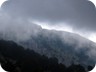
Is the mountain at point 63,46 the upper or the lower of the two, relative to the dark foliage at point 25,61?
upper

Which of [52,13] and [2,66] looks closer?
[2,66]

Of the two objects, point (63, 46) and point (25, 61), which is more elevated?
point (63, 46)

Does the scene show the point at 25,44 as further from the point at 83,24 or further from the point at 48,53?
the point at 83,24

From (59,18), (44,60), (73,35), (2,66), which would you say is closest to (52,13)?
(59,18)

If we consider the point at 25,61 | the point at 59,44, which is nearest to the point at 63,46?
the point at 59,44

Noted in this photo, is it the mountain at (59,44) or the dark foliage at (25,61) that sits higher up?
the mountain at (59,44)

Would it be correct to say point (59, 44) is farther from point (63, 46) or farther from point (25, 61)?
point (25, 61)

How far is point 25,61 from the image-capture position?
2.02 metres

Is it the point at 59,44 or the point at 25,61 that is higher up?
the point at 59,44

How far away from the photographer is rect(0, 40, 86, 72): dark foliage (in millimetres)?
1990

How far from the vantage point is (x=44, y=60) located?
2.03 m

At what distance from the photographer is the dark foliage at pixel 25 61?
1990 mm

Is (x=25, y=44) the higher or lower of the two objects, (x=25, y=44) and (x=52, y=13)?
the lower

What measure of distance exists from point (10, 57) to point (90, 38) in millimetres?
616
